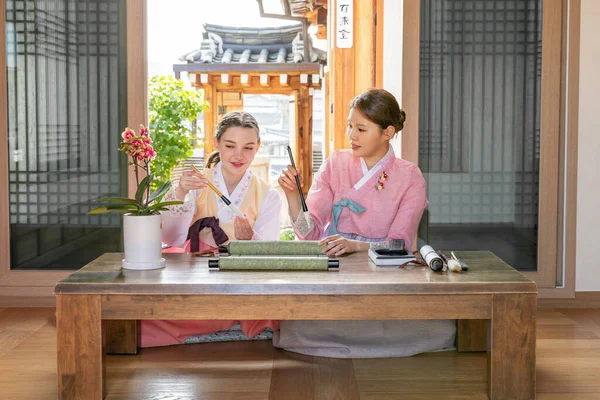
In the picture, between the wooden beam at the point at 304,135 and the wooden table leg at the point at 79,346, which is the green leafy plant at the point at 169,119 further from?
the wooden table leg at the point at 79,346

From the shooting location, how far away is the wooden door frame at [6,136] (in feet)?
12.5

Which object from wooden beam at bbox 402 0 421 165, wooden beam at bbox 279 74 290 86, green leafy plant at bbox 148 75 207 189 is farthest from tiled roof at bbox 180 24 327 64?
wooden beam at bbox 402 0 421 165

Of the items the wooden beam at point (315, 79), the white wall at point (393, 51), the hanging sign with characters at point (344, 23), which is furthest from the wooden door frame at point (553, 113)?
the wooden beam at point (315, 79)

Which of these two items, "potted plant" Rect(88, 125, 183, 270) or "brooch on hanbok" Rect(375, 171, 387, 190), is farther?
"brooch on hanbok" Rect(375, 171, 387, 190)

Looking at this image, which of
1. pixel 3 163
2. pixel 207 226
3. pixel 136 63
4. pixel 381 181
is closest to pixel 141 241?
pixel 207 226

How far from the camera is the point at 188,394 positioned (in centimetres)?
236

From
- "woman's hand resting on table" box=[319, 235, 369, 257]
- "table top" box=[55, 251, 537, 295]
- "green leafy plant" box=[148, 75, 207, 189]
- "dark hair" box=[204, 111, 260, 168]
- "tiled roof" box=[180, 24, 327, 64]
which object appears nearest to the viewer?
"table top" box=[55, 251, 537, 295]

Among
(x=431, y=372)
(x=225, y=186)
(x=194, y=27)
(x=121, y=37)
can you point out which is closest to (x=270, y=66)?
(x=194, y=27)

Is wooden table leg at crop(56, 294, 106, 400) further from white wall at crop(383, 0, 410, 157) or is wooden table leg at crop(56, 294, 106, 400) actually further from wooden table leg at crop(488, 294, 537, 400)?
white wall at crop(383, 0, 410, 157)

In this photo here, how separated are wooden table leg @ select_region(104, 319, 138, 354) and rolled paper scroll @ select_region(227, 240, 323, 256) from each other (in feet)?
1.90

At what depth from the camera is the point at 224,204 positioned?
3258 mm

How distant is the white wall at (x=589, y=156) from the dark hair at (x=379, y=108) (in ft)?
4.38

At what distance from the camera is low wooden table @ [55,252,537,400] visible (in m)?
2.19

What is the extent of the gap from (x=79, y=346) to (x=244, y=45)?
10544 millimetres
